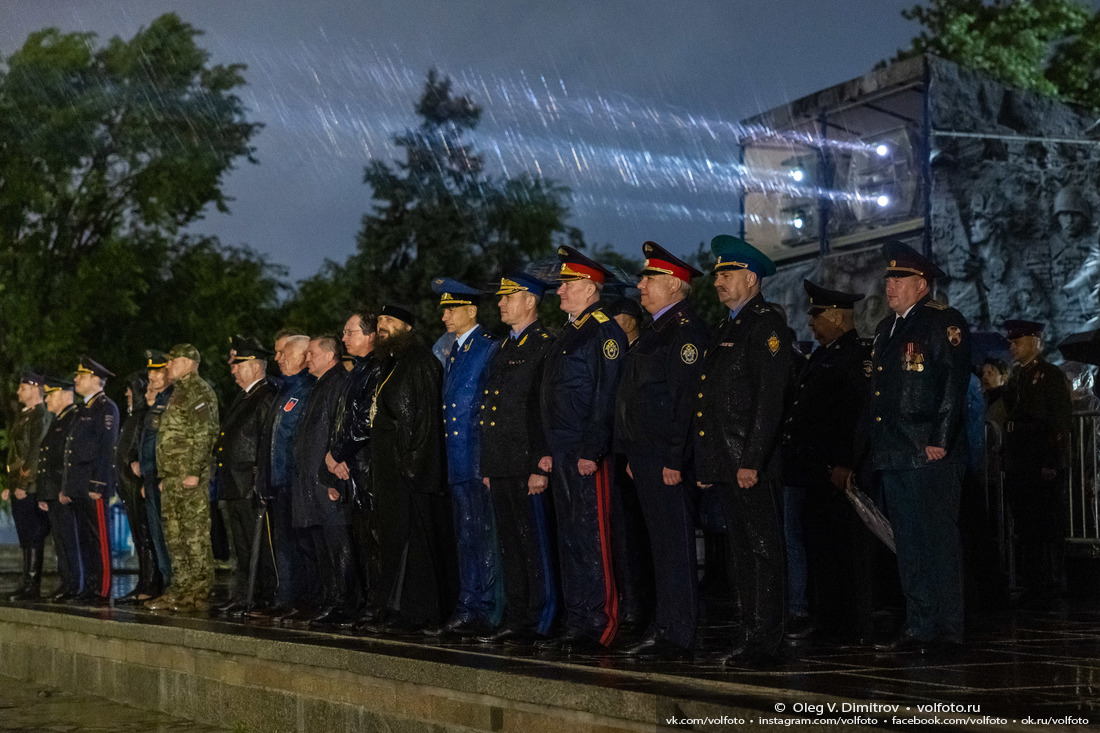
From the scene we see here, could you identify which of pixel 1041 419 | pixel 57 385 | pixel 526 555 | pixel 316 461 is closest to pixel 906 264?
pixel 526 555

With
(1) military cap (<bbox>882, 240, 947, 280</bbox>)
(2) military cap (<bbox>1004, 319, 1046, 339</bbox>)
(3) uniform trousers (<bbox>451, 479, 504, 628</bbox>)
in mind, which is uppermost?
(1) military cap (<bbox>882, 240, 947, 280</bbox>)

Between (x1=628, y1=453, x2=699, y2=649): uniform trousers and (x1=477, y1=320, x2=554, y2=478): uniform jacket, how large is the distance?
0.87 meters

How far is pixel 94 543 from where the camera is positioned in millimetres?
11969

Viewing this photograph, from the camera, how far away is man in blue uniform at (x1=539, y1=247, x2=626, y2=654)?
6793 millimetres

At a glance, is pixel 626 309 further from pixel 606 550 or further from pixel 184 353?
pixel 184 353

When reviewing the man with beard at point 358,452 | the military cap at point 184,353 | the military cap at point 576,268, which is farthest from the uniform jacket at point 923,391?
the military cap at point 184,353

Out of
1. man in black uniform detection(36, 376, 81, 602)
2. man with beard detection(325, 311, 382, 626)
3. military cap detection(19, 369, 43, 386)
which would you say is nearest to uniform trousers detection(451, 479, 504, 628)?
man with beard detection(325, 311, 382, 626)

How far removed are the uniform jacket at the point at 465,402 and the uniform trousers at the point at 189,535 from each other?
3252 mm

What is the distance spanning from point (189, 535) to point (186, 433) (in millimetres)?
778

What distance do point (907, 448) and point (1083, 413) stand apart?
4.56m

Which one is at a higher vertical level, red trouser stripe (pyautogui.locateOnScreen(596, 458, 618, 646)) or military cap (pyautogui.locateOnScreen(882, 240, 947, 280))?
military cap (pyautogui.locateOnScreen(882, 240, 947, 280))

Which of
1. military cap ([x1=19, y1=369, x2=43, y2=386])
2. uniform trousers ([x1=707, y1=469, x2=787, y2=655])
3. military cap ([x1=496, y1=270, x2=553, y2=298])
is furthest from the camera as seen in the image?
military cap ([x1=19, y1=369, x2=43, y2=386])

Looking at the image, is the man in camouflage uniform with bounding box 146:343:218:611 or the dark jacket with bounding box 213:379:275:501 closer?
the dark jacket with bounding box 213:379:275:501

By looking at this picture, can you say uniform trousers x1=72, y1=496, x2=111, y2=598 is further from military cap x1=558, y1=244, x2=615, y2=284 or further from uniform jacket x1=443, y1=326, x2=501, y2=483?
military cap x1=558, y1=244, x2=615, y2=284
